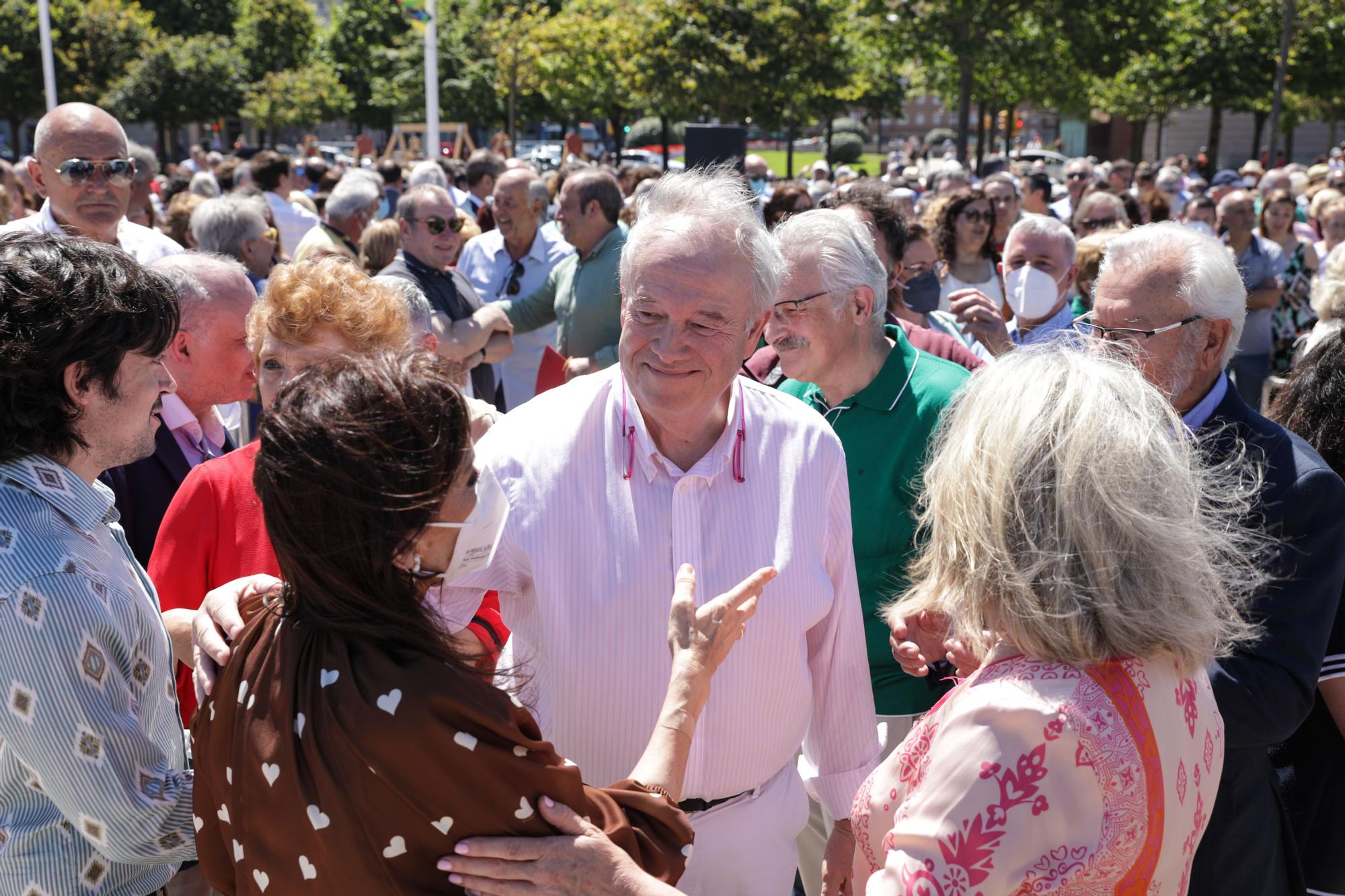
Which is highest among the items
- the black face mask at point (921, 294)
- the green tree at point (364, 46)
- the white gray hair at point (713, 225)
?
the green tree at point (364, 46)

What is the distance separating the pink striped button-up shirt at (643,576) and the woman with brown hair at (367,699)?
0.64 metres

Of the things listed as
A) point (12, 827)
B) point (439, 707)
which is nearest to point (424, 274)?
point (12, 827)

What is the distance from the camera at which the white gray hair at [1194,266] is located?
2.66 metres

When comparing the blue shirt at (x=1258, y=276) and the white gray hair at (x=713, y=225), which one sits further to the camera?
the blue shirt at (x=1258, y=276)

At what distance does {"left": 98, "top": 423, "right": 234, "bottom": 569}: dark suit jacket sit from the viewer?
282cm

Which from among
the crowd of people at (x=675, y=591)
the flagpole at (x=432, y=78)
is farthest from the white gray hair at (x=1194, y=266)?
the flagpole at (x=432, y=78)

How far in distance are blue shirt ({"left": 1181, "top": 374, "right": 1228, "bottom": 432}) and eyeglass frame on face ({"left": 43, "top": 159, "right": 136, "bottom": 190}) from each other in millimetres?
4558

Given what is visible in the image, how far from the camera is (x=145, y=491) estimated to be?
2854 millimetres

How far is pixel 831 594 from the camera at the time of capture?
2389 millimetres

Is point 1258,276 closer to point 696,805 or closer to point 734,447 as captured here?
point 734,447

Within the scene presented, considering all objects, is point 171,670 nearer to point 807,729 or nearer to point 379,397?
point 379,397

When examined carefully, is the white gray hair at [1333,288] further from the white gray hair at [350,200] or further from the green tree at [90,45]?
the green tree at [90,45]

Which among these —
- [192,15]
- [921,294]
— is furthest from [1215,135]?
[192,15]

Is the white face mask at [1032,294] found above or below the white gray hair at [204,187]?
below
